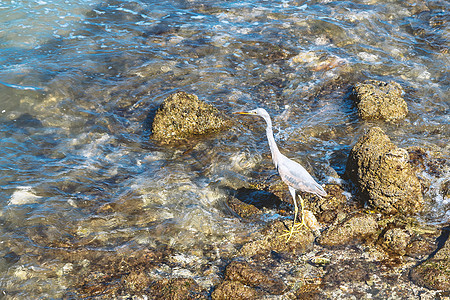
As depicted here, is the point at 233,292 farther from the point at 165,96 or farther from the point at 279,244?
the point at 165,96

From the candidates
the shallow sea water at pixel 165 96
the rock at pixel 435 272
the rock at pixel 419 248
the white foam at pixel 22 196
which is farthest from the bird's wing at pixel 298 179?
the white foam at pixel 22 196

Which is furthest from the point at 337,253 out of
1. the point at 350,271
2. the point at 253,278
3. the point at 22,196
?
the point at 22,196

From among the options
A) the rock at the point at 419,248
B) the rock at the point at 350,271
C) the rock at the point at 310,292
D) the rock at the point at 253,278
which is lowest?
the rock at the point at 253,278

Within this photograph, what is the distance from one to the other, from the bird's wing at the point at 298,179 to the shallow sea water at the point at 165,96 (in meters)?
0.71

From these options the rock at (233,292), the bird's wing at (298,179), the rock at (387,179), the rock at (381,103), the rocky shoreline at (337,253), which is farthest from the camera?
the rock at (381,103)

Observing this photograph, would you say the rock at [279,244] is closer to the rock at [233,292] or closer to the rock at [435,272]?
the rock at [233,292]

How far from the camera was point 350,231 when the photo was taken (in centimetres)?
505

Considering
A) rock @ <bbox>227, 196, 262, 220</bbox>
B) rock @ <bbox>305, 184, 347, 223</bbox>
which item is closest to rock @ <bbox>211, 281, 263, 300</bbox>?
rock @ <bbox>227, 196, 262, 220</bbox>

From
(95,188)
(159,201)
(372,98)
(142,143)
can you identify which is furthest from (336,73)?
(95,188)

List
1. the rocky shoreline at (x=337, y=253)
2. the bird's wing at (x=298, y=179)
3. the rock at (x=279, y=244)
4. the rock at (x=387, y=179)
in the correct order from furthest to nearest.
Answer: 1. the rock at (x=387, y=179)
2. the bird's wing at (x=298, y=179)
3. the rock at (x=279, y=244)
4. the rocky shoreline at (x=337, y=253)

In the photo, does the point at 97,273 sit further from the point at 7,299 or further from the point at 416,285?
the point at 416,285

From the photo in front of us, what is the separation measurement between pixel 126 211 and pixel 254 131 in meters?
2.93

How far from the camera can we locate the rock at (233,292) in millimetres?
4188

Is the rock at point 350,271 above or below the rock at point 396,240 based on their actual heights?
below
